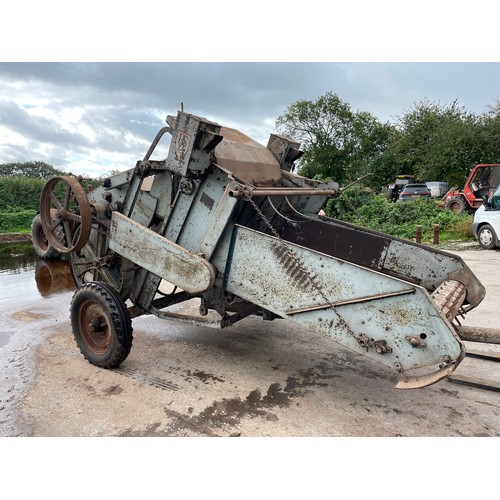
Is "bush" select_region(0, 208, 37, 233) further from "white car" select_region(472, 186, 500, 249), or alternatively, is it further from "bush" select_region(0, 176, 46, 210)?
"white car" select_region(472, 186, 500, 249)

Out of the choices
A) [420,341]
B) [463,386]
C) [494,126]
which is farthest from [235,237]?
[494,126]

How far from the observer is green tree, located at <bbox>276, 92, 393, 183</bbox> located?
134 feet

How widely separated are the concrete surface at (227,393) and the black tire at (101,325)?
0.16m

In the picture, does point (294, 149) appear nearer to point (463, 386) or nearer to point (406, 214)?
point (463, 386)

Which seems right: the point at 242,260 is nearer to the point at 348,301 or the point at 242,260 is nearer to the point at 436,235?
the point at 348,301

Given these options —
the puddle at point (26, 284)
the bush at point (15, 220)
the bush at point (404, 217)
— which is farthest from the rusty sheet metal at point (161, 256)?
the bush at point (15, 220)

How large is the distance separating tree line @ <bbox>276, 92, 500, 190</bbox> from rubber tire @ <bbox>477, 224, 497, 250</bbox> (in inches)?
433

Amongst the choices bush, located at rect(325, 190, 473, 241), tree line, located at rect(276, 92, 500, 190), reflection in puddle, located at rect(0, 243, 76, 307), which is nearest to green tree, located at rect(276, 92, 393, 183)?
tree line, located at rect(276, 92, 500, 190)

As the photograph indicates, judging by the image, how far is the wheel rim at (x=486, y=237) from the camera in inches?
465

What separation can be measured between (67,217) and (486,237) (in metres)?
11.1

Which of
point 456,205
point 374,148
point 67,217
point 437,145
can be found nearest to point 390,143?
point 374,148

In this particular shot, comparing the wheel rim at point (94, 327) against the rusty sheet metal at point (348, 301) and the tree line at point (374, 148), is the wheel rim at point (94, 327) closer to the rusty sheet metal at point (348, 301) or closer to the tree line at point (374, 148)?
the rusty sheet metal at point (348, 301)

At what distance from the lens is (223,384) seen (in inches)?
154

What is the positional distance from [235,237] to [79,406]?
5.98 ft
